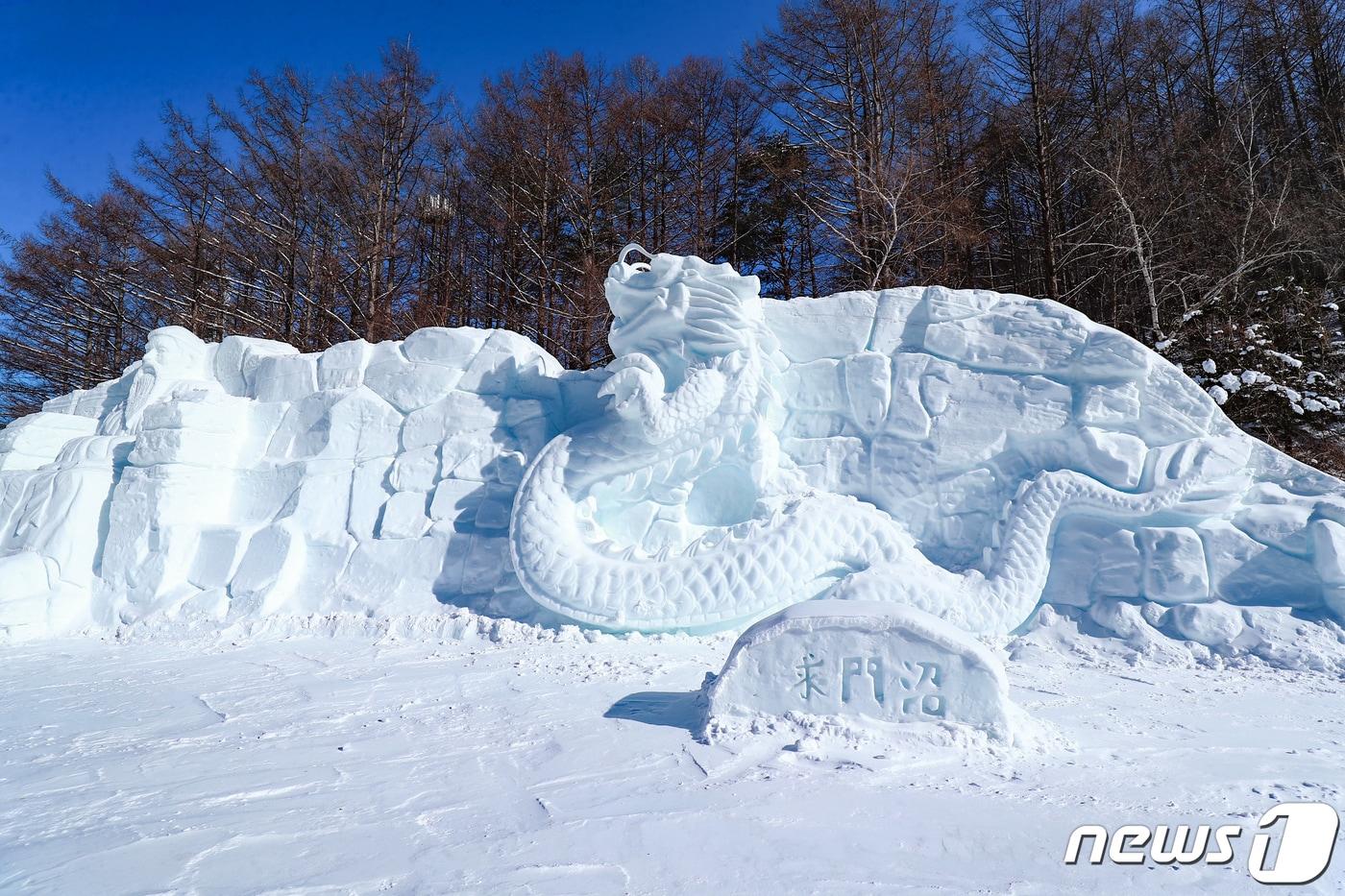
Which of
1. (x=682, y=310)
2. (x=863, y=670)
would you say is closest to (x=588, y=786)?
(x=863, y=670)

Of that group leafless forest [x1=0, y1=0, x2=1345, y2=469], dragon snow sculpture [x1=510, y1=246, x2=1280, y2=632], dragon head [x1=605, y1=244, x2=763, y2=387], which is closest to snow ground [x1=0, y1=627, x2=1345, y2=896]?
dragon snow sculpture [x1=510, y1=246, x2=1280, y2=632]

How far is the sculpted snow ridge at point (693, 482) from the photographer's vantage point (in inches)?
157

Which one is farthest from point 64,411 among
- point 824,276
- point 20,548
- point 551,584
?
point 824,276

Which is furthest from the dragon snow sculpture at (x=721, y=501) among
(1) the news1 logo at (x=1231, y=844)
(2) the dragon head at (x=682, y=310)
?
(1) the news1 logo at (x=1231, y=844)

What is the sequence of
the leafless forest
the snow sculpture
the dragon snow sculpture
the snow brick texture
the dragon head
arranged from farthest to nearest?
the leafless forest → the dragon head → the snow brick texture → the dragon snow sculpture → the snow sculpture

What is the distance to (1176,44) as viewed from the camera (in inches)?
507

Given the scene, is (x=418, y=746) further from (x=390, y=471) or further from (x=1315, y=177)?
(x=1315, y=177)

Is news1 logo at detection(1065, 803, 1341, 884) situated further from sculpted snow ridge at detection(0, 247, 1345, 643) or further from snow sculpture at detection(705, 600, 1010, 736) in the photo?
sculpted snow ridge at detection(0, 247, 1345, 643)

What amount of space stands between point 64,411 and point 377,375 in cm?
346

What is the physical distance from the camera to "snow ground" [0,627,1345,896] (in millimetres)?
1478

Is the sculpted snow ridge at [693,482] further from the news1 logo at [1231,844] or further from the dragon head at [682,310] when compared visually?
the news1 logo at [1231,844]

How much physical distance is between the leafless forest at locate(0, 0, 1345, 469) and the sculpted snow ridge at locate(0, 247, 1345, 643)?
4524 millimetres

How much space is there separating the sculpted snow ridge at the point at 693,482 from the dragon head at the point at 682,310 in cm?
2

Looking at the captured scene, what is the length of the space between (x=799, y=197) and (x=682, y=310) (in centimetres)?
611
